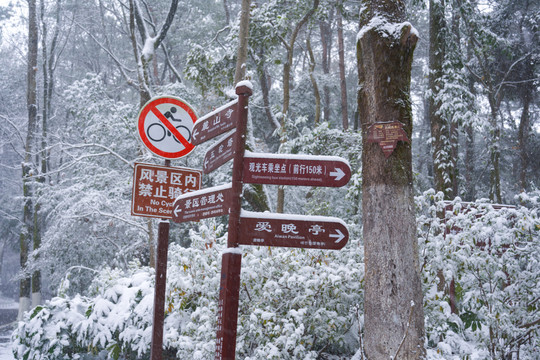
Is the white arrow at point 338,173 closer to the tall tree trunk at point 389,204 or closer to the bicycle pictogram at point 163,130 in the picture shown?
the tall tree trunk at point 389,204

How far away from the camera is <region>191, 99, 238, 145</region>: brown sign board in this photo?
3.69m

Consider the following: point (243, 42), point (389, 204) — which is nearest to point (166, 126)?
point (389, 204)

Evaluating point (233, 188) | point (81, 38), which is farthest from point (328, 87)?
point (233, 188)

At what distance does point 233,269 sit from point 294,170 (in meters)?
0.82

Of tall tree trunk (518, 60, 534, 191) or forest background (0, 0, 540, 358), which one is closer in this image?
forest background (0, 0, 540, 358)

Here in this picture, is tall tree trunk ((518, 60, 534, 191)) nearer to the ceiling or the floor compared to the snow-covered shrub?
nearer to the ceiling

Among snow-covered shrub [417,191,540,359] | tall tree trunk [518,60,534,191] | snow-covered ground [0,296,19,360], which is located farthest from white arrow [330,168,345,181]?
tall tree trunk [518,60,534,191]

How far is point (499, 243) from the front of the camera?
5672mm

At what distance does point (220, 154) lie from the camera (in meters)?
3.89

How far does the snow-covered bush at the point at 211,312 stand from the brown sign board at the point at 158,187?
1.19 m

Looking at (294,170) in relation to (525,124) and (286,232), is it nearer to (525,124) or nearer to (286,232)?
(286,232)

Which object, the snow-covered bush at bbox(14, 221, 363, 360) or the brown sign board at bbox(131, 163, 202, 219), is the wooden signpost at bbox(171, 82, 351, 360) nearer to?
the brown sign board at bbox(131, 163, 202, 219)

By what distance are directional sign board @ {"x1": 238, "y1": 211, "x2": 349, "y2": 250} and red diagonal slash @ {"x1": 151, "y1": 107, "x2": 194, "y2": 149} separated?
1632mm

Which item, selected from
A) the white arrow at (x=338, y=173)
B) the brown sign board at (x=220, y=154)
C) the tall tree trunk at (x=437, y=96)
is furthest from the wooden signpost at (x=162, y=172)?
the tall tree trunk at (x=437, y=96)
